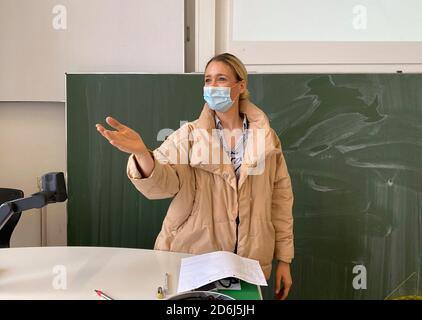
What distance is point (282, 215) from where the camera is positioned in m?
1.48

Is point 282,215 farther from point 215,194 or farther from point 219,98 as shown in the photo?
point 219,98

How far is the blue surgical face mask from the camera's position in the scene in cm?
144

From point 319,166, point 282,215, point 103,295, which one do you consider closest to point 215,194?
point 282,215

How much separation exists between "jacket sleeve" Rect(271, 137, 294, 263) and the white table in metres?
0.41

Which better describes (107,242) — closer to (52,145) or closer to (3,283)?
(52,145)

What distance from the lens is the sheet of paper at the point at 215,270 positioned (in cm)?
104

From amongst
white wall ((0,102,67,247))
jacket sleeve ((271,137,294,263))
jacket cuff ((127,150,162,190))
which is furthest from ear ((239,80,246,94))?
white wall ((0,102,67,247))

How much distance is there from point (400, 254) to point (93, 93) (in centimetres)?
197

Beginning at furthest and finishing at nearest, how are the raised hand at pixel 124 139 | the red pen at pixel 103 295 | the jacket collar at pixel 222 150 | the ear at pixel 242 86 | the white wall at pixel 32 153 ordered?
the white wall at pixel 32 153
the ear at pixel 242 86
the jacket collar at pixel 222 150
the raised hand at pixel 124 139
the red pen at pixel 103 295

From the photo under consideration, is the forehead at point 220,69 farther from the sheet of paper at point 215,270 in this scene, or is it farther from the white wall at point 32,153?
the white wall at point 32,153

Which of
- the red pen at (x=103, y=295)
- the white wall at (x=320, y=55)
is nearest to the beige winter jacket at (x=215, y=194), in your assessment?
the red pen at (x=103, y=295)

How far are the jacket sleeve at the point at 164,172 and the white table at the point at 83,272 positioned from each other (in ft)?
0.76

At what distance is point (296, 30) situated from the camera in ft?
7.29

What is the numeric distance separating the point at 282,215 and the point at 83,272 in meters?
0.75
